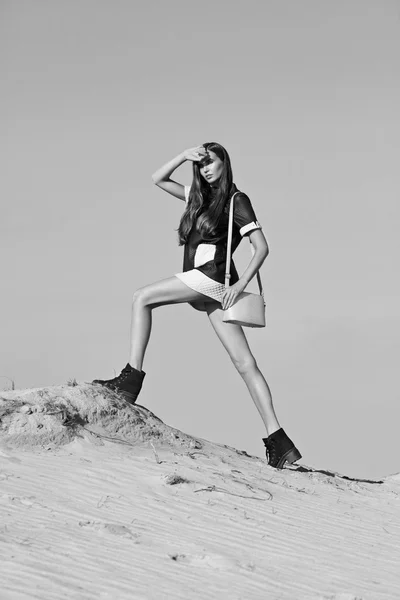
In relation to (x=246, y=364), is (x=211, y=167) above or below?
above

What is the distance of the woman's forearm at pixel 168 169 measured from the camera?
858 cm

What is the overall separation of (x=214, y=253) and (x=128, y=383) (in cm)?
165

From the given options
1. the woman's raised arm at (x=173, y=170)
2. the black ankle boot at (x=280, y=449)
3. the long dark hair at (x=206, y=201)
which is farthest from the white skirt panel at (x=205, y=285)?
the black ankle boot at (x=280, y=449)

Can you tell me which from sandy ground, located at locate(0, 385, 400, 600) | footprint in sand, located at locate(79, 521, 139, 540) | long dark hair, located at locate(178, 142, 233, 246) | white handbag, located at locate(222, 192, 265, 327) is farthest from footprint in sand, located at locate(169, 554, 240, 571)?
long dark hair, located at locate(178, 142, 233, 246)

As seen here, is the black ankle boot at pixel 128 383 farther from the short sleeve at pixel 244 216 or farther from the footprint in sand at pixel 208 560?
the footprint in sand at pixel 208 560

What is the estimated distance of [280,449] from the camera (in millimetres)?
8695

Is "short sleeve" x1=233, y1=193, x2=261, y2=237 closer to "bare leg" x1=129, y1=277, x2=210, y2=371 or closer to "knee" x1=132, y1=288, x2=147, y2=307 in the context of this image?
"bare leg" x1=129, y1=277, x2=210, y2=371

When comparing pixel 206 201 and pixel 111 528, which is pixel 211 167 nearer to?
pixel 206 201

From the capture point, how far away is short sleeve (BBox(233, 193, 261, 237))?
8.39 meters

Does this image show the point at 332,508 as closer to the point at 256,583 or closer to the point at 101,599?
the point at 256,583

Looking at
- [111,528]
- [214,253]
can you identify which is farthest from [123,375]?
[111,528]

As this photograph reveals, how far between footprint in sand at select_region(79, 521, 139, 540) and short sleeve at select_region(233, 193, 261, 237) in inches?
137

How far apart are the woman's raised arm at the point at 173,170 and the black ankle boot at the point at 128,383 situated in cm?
193

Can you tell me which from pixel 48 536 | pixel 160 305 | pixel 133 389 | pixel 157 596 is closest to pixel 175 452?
pixel 133 389
